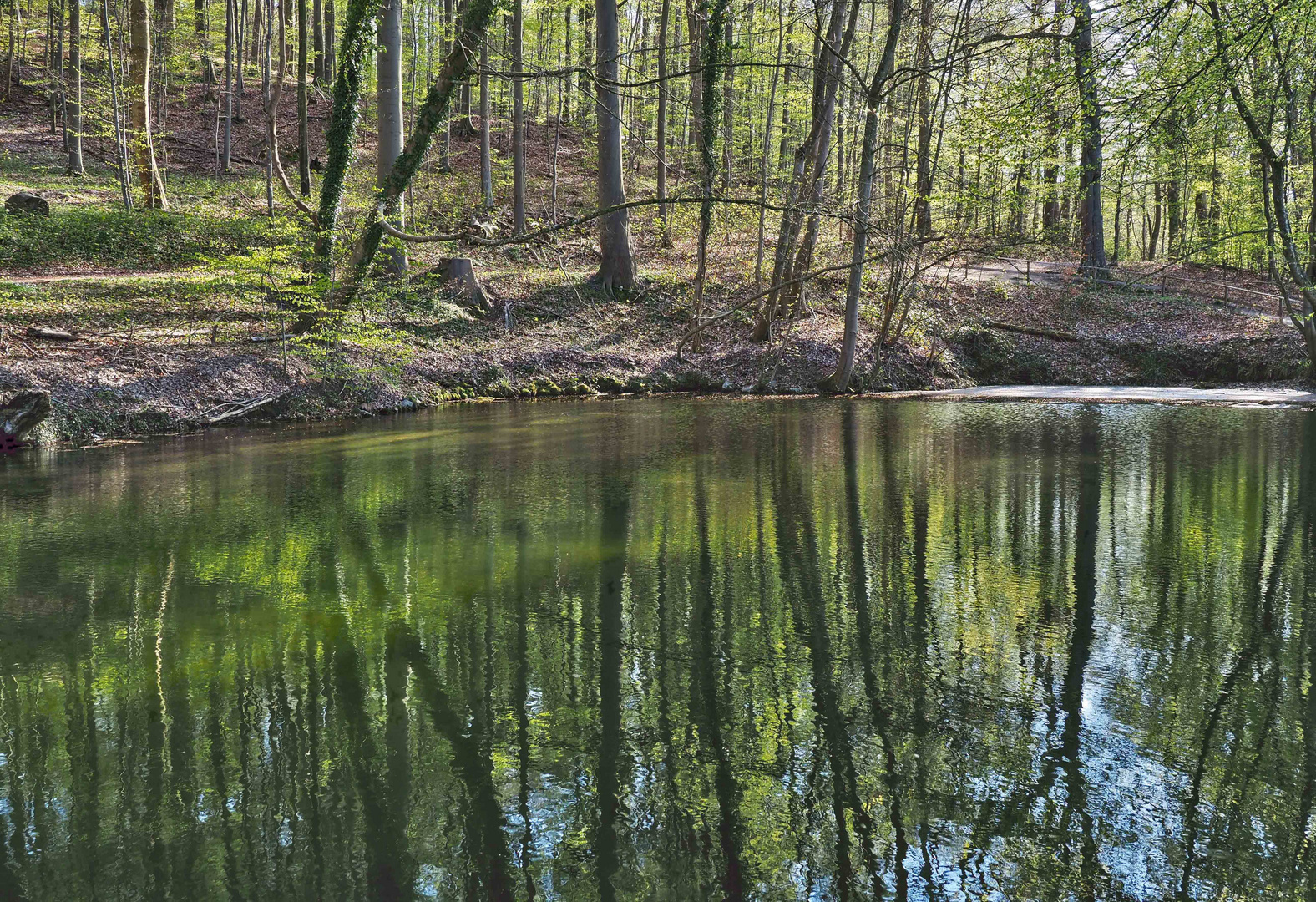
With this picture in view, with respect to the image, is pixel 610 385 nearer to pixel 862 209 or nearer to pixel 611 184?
pixel 611 184

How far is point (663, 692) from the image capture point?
475cm

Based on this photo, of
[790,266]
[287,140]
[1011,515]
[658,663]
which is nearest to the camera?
[658,663]

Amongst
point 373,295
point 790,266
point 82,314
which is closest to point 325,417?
point 373,295

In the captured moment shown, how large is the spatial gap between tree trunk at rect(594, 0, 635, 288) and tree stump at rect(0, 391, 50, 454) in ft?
37.7

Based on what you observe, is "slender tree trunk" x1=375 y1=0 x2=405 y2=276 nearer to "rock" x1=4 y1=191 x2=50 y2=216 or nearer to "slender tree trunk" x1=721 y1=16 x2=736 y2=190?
"slender tree trunk" x1=721 y1=16 x2=736 y2=190

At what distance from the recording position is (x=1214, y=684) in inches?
188

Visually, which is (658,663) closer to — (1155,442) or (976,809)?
(976,809)

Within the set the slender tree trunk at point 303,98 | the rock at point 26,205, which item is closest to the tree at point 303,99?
the slender tree trunk at point 303,98

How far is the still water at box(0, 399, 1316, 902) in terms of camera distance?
3324 mm

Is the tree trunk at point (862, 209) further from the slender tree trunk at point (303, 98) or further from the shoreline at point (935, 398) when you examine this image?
the slender tree trunk at point (303, 98)

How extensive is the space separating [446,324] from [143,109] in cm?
907

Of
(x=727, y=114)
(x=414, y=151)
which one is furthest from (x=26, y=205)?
(x=727, y=114)

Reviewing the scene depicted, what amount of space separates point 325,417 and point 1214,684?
14232 mm

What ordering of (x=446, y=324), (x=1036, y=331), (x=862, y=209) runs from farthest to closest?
(x=1036, y=331) → (x=446, y=324) → (x=862, y=209)
